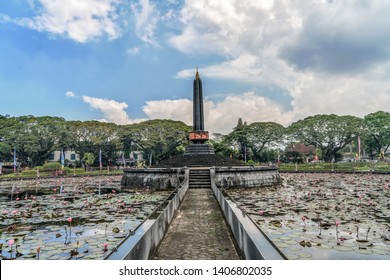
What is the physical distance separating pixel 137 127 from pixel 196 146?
2802cm

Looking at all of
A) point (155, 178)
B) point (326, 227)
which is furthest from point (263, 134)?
point (326, 227)

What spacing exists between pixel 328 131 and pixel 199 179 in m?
40.7

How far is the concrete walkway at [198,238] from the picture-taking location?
186 inches

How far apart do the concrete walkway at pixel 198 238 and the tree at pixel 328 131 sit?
46.1 meters

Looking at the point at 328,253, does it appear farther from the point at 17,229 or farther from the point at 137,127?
the point at 137,127

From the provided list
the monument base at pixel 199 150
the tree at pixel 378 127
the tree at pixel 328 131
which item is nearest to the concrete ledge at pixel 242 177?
the monument base at pixel 199 150

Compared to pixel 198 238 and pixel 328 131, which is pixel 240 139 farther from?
pixel 198 238

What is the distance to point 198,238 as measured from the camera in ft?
18.6

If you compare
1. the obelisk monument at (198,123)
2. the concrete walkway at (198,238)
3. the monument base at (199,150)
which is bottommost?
the concrete walkway at (198,238)

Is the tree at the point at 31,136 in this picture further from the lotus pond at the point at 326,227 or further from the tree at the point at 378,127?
the tree at the point at 378,127

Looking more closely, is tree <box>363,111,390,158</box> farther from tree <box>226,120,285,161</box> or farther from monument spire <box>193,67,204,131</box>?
monument spire <box>193,67,204,131</box>

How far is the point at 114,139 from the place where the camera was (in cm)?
5188
